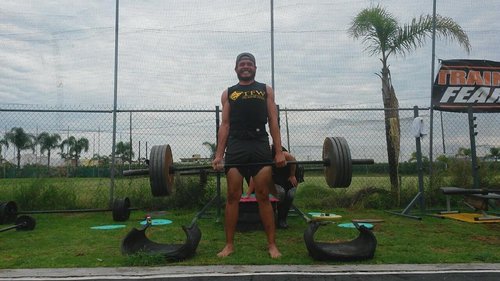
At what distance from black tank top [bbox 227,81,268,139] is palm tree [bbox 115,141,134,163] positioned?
11.2 feet

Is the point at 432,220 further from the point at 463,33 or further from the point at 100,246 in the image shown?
the point at 100,246

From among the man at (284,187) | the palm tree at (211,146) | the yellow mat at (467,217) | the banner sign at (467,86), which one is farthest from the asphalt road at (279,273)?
the banner sign at (467,86)

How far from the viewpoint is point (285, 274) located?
309 cm

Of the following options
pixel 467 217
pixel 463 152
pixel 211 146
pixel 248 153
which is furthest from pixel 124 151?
pixel 463 152

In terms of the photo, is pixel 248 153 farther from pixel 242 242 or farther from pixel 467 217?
pixel 467 217

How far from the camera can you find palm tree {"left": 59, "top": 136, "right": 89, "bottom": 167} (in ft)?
22.4

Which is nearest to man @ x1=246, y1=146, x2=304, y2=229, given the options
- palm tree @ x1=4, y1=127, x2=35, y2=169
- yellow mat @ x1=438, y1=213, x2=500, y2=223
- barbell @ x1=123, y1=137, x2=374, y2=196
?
barbell @ x1=123, y1=137, x2=374, y2=196

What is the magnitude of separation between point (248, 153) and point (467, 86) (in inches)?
193

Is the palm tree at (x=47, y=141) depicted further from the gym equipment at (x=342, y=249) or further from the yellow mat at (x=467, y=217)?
the yellow mat at (x=467, y=217)

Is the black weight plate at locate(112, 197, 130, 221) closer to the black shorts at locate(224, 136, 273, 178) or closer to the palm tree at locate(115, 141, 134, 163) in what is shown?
the palm tree at locate(115, 141, 134, 163)

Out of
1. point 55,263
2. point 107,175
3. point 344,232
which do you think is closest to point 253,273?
point 55,263

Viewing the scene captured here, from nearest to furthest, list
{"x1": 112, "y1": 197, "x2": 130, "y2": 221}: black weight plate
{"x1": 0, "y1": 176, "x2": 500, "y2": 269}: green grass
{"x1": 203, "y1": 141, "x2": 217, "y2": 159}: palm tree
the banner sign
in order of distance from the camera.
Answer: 1. {"x1": 0, "y1": 176, "x2": 500, "y2": 269}: green grass
2. {"x1": 112, "y1": 197, "x2": 130, "y2": 221}: black weight plate
3. {"x1": 203, "y1": 141, "x2": 217, "y2": 159}: palm tree
4. the banner sign

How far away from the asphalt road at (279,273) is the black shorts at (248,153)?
922 mm

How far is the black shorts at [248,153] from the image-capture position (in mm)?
3839
